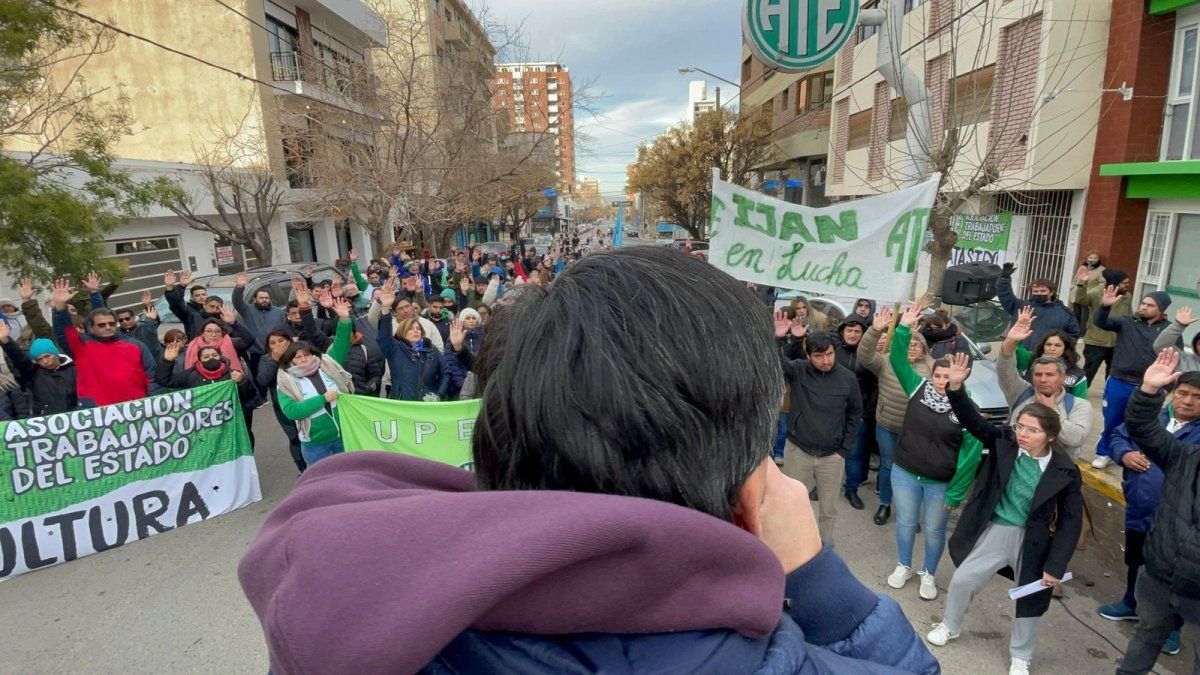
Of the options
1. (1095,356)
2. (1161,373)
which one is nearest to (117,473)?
(1161,373)

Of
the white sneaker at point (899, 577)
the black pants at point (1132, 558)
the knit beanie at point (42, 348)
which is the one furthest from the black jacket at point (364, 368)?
the black pants at point (1132, 558)

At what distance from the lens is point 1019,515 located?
3213mm

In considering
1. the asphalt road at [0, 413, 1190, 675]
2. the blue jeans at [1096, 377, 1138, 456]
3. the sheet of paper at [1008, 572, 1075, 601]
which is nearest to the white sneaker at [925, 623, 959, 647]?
the asphalt road at [0, 413, 1190, 675]

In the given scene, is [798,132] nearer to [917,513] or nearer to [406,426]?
[917,513]

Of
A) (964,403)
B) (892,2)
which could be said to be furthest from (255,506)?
(892,2)

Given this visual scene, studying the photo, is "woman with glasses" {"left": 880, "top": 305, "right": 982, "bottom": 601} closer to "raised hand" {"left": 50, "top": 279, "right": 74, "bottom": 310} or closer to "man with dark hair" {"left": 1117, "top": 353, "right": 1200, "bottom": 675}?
"man with dark hair" {"left": 1117, "top": 353, "right": 1200, "bottom": 675}

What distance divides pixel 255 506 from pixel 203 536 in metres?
0.53

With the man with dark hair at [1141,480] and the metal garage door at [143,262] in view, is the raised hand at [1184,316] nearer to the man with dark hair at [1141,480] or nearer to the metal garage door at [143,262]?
the man with dark hair at [1141,480]

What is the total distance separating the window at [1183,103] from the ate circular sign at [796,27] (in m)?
7.56

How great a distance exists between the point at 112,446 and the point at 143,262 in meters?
14.4

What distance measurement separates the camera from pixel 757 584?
0.65 metres

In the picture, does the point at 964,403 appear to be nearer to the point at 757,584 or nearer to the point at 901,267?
the point at 901,267

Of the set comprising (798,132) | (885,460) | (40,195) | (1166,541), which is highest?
(798,132)

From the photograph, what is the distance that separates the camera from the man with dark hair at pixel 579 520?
1.79ft
